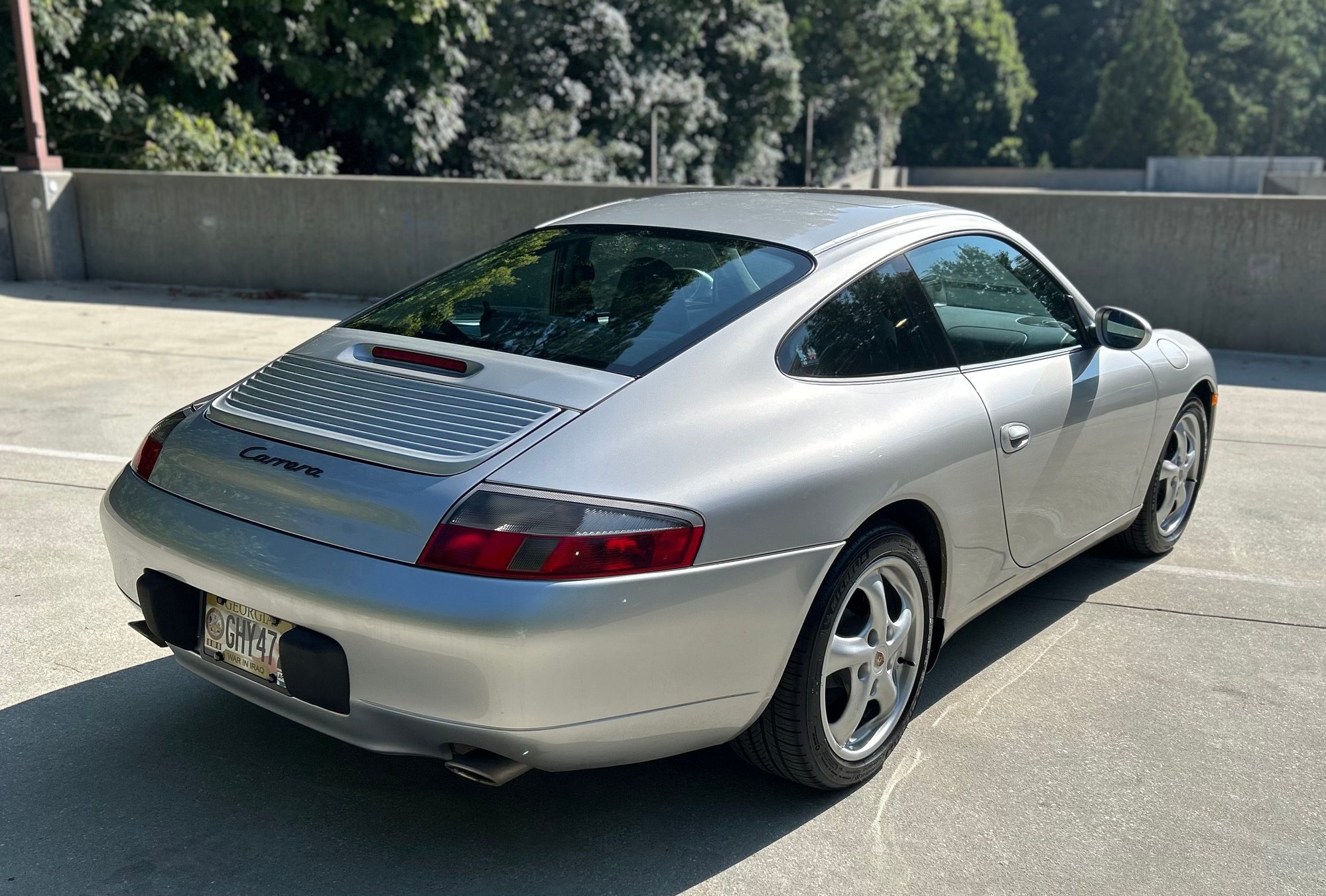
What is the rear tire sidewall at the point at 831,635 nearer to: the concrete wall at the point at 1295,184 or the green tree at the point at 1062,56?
the concrete wall at the point at 1295,184

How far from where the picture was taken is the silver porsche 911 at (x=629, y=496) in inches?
99.5

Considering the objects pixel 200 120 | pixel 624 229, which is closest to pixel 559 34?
pixel 200 120

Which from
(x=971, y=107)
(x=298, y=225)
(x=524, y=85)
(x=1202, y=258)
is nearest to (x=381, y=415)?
(x=1202, y=258)

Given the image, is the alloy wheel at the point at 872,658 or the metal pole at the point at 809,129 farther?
the metal pole at the point at 809,129

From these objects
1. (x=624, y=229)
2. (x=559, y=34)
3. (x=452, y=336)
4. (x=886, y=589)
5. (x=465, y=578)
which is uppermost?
(x=559, y=34)

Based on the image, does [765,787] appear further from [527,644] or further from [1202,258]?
[1202,258]

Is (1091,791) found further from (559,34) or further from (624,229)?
(559,34)

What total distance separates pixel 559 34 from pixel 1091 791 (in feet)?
98.1

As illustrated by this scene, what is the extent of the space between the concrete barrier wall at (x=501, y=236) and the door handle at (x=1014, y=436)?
237 inches

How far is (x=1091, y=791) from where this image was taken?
10.6ft

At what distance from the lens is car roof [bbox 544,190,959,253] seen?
358cm

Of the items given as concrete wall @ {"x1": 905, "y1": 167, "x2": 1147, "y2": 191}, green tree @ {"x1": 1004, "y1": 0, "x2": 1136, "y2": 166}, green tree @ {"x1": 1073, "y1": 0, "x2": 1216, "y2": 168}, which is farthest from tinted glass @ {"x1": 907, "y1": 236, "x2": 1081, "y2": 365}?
green tree @ {"x1": 1004, "y1": 0, "x2": 1136, "y2": 166}

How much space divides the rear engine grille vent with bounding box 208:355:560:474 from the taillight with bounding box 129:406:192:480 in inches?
5.5

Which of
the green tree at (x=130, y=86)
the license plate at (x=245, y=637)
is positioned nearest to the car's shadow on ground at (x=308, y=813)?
the license plate at (x=245, y=637)
